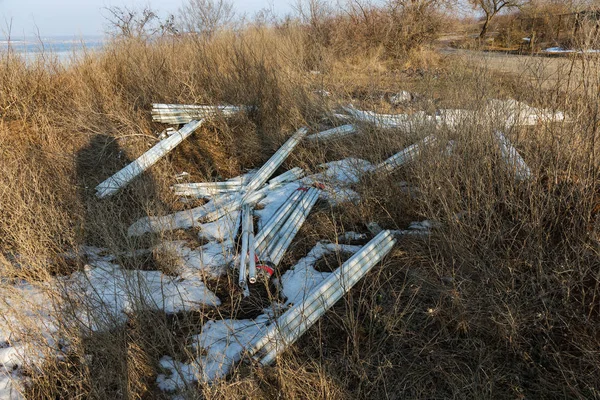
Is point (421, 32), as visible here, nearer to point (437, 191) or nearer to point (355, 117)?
point (355, 117)

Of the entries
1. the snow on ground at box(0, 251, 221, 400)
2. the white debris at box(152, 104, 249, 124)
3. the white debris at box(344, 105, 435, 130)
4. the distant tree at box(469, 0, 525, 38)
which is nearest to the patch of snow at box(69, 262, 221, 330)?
the snow on ground at box(0, 251, 221, 400)

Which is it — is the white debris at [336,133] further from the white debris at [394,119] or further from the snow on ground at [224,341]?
the snow on ground at [224,341]

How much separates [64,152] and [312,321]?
4177mm

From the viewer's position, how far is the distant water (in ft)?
18.7

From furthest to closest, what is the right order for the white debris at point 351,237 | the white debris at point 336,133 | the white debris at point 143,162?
1. the white debris at point 336,133
2. the white debris at point 143,162
3. the white debris at point 351,237

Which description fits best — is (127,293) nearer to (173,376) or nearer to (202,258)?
(173,376)

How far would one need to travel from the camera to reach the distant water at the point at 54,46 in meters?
5.70

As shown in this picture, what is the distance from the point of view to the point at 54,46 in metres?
6.30

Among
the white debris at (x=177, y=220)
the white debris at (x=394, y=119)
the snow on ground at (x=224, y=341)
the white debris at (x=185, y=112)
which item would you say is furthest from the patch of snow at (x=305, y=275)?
the white debris at (x=185, y=112)

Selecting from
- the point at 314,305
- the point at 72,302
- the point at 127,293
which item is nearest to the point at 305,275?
the point at 314,305

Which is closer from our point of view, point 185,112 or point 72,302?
point 72,302

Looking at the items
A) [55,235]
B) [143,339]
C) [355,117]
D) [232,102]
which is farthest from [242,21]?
[143,339]

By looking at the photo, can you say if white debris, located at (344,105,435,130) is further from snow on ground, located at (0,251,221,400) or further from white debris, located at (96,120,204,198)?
snow on ground, located at (0,251,221,400)

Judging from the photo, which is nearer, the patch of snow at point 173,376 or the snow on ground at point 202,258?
the patch of snow at point 173,376
